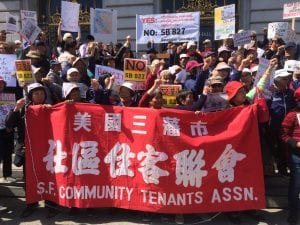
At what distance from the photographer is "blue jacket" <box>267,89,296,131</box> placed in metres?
6.75

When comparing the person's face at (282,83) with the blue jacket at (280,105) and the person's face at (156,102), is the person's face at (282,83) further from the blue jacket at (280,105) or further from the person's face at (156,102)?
the person's face at (156,102)

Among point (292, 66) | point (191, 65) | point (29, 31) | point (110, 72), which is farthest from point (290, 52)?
point (29, 31)

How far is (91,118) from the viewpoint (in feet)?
20.8

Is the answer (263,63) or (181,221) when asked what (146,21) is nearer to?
(263,63)

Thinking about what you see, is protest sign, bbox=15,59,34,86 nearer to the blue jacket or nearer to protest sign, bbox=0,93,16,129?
protest sign, bbox=0,93,16,129

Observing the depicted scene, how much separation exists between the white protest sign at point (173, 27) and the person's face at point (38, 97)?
5901mm

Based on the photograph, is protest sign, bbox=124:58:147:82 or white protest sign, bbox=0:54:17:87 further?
white protest sign, bbox=0:54:17:87

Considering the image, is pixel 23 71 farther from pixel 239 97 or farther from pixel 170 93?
pixel 239 97

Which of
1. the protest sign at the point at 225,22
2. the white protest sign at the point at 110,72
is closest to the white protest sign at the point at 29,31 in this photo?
the white protest sign at the point at 110,72

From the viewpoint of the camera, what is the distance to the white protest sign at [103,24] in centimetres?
1107

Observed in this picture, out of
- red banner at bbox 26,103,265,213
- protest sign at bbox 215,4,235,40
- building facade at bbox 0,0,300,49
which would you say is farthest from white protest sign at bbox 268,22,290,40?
red banner at bbox 26,103,265,213

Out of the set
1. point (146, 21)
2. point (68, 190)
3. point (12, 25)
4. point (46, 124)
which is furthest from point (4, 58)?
point (146, 21)

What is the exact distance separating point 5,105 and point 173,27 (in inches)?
245

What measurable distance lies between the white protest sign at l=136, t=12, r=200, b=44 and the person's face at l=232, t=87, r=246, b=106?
5.61 meters
